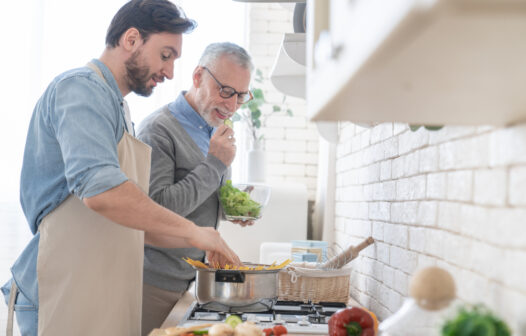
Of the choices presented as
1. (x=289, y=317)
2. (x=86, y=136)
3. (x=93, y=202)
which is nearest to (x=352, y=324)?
(x=289, y=317)

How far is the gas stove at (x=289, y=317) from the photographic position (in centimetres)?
162

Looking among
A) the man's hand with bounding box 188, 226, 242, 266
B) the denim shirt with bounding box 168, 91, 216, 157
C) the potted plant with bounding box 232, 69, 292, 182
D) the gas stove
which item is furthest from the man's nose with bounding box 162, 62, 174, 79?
the potted plant with bounding box 232, 69, 292, 182

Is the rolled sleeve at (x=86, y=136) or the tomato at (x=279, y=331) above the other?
the rolled sleeve at (x=86, y=136)

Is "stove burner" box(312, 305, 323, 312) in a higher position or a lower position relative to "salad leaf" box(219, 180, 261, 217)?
lower

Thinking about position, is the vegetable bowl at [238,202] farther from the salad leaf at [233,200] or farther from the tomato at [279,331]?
the tomato at [279,331]

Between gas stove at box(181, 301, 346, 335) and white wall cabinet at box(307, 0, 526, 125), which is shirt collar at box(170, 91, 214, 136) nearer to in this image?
gas stove at box(181, 301, 346, 335)

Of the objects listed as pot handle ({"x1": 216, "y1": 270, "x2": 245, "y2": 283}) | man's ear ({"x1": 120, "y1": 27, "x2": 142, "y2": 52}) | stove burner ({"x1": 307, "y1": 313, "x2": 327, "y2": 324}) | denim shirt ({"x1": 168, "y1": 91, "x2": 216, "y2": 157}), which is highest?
man's ear ({"x1": 120, "y1": 27, "x2": 142, "y2": 52})

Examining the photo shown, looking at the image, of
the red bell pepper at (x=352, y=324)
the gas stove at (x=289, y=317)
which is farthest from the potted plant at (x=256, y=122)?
the red bell pepper at (x=352, y=324)

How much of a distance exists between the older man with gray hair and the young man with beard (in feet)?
1.08

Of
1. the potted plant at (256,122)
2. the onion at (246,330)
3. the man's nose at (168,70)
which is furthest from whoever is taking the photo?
the potted plant at (256,122)

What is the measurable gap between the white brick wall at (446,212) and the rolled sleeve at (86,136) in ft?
2.61

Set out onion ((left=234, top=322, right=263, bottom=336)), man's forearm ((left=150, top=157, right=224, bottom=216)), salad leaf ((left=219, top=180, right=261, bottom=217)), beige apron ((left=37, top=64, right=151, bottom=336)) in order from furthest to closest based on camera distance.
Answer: salad leaf ((left=219, top=180, right=261, bottom=217)) → man's forearm ((left=150, top=157, right=224, bottom=216)) → beige apron ((left=37, top=64, right=151, bottom=336)) → onion ((left=234, top=322, right=263, bottom=336))

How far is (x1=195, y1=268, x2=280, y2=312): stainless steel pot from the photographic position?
1733 mm

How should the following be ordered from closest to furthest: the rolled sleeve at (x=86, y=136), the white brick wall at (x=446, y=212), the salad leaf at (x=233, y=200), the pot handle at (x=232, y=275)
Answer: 1. the white brick wall at (x=446, y=212)
2. the rolled sleeve at (x=86, y=136)
3. the pot handle at (x=232, y=275)
4. the salad leaf at (x=233, y=200)
